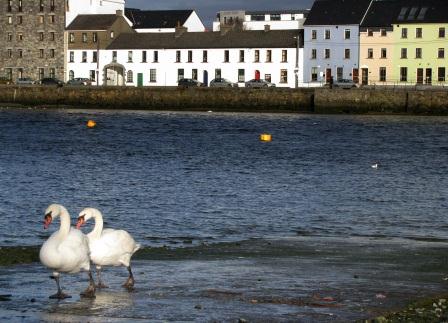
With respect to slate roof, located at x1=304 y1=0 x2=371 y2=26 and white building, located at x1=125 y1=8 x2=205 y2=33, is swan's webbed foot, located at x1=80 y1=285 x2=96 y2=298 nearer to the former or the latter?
slate roof, located at x1=304 y1=0 x2=371 y2=26

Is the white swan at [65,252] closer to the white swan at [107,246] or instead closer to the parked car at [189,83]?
the white swan at [107,246]

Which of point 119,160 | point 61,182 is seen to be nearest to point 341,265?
point 61,182

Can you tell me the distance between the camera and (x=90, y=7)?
430ft

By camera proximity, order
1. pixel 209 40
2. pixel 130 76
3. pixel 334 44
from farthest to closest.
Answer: pixel 130 76, pixel 209 40, pixel 334 44

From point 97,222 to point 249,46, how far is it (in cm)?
10511

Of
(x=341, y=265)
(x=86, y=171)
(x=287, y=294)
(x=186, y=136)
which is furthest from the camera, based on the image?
(x=186, y=136)

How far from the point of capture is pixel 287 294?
1479cm

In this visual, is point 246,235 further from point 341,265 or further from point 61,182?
point 61,182

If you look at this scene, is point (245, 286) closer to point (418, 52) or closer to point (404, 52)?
point (418, 52)

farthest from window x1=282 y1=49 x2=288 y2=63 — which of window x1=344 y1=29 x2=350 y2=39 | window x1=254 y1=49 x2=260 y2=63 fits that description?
window x1=344 y1=29 x2=350 y2=39

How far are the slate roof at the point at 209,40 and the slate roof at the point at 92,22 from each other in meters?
2.26

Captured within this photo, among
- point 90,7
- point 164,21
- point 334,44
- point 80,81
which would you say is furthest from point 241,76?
point 90,7

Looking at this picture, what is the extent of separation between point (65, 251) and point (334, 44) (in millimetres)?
103259

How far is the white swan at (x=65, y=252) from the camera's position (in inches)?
552
